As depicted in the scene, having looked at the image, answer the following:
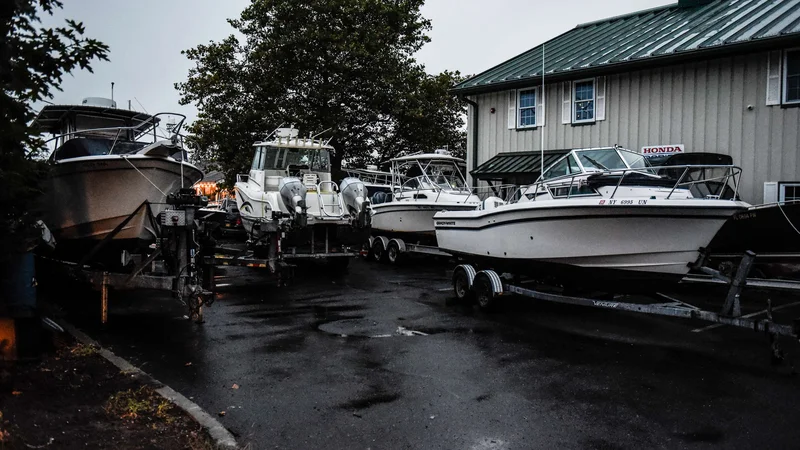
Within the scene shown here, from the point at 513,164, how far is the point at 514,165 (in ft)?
0.38

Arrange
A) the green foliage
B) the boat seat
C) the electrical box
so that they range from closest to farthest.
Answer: the electrical box → the boat seat → the green foliage

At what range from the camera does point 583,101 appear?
51.8 ft

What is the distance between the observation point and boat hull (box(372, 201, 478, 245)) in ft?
48.3

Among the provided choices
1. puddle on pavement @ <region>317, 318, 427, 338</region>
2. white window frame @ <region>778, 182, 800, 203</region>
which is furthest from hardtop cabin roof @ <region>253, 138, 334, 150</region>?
white window frame @ <region>778, 182, 800, 203</region>

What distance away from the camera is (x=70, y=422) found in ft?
14.6

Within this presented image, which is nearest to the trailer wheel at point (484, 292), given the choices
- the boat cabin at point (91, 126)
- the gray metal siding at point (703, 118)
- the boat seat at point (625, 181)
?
the boat seat at point (625, 181)

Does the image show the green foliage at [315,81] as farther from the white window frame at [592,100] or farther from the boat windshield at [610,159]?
the boat windshield at [610,159]

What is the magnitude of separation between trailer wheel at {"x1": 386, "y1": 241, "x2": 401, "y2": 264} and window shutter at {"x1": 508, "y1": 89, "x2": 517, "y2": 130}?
505 cm

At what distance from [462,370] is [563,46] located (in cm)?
1433

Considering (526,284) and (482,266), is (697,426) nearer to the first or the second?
(526,284)

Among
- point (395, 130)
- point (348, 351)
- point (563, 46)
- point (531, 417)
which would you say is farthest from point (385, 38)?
point (531, 417)

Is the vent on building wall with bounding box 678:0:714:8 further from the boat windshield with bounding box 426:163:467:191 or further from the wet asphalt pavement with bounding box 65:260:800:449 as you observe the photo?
the wet asphalt pavement with bounding box 65:260:800:449

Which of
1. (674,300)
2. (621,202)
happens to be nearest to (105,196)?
(621,202)

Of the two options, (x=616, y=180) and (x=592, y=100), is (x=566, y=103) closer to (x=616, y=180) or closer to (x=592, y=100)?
(x=592, y=100)
